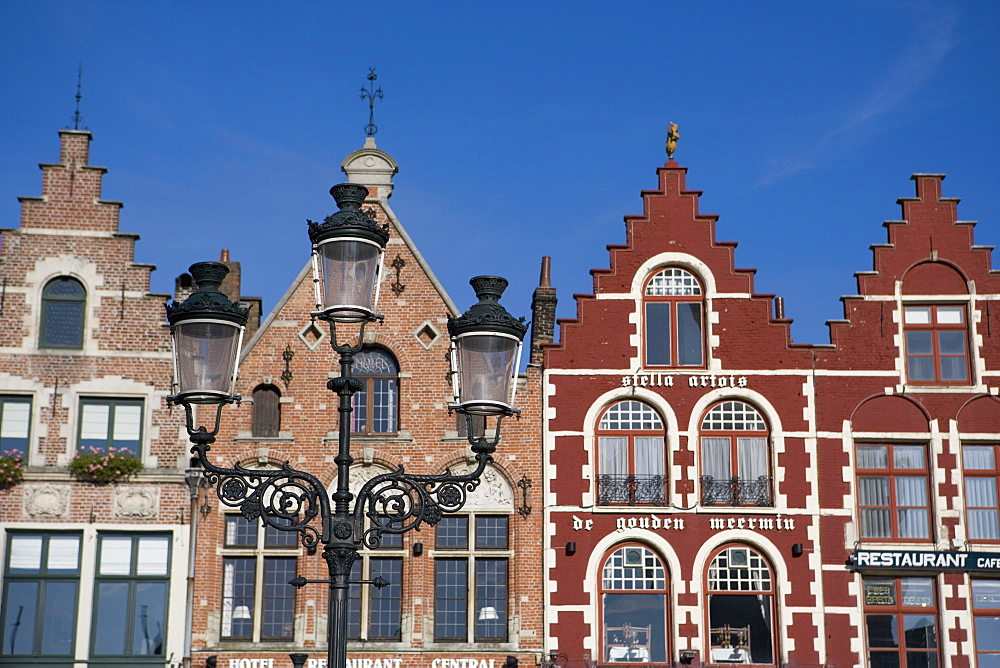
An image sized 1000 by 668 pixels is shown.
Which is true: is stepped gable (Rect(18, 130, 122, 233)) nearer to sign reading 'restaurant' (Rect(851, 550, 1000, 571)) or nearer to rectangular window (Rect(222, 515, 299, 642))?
rectangular window (Rect(222, 515, 299, 642))

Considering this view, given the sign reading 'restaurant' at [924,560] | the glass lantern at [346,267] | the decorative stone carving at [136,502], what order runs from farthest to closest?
the sign reading 'restaurant' at [924,560], the decorative stone carving at [136,502], the glass lantern at [346,267]

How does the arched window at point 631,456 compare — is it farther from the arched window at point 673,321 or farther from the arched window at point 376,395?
the arched window at point 376,395

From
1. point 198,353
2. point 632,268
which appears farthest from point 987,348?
point 198,353

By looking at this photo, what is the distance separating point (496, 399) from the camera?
11.0 metres

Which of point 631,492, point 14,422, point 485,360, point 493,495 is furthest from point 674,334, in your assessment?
point 485,360

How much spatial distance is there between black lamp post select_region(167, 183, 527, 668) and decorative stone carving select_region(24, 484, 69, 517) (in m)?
11.7

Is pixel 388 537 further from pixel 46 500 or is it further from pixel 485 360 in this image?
pixel 485 360

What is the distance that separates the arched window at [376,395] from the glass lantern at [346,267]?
12.1 m

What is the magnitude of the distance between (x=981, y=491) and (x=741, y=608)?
432 cm

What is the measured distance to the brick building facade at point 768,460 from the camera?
22.3m

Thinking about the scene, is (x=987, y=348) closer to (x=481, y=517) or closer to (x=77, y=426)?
(x=481, y=517)

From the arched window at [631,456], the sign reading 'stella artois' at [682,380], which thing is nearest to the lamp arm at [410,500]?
the arched window at [631,456]

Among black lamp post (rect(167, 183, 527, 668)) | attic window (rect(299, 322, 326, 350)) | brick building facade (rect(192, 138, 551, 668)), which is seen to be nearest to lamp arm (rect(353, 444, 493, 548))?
black lamp post (rect(167, 183, 527, 668))

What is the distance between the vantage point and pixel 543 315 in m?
23.8
